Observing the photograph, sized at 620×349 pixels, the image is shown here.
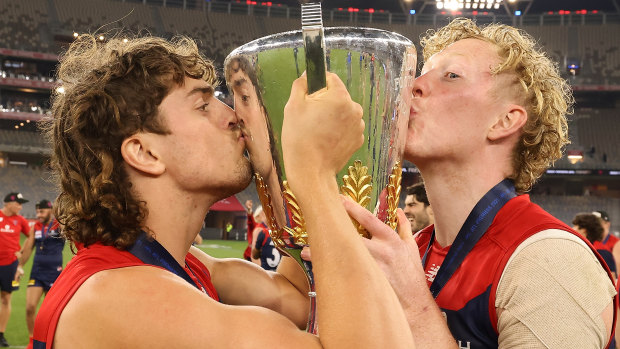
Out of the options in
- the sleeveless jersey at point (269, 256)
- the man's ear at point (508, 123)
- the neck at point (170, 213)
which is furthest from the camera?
the sleeveless jersey at point (269, 256)

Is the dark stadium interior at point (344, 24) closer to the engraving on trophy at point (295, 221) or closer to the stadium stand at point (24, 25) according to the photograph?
the stadium stand at point (24, 25)

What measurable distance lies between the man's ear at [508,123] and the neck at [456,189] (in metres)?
0.12

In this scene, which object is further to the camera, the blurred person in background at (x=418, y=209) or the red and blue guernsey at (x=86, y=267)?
the blurred person in background at (x=418, y=209)

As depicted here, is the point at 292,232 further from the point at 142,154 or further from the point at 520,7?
the point at 520,7

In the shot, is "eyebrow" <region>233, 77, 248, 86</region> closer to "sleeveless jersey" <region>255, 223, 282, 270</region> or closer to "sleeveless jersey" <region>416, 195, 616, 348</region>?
"sleeveless jersey" <region>416, 195, 616, 348</region>

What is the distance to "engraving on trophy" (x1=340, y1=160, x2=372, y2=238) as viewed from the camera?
140cm

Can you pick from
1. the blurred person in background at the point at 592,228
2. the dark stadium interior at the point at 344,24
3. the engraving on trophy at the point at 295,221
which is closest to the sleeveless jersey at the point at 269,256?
the blurred person in background at the point at 592,228

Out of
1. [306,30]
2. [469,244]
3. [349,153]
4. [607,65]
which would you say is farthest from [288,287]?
[607,65]

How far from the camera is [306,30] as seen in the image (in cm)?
109

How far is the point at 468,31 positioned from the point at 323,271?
4.21 feet

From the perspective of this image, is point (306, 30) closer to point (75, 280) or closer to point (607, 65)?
point (75, 280)

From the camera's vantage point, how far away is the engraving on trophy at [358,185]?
55.0 inches

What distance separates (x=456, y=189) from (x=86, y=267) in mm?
1174

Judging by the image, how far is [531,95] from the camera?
201 cm
